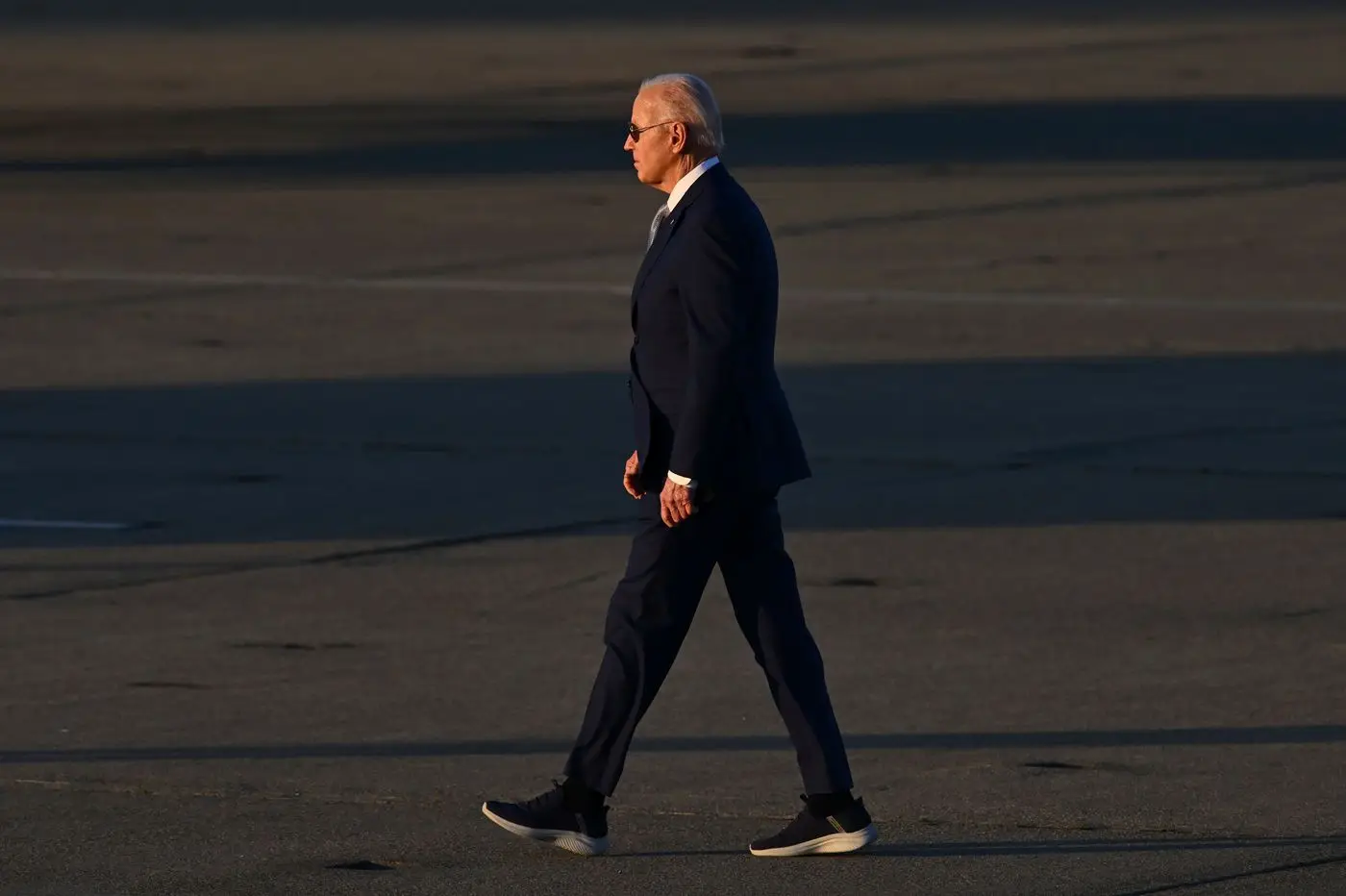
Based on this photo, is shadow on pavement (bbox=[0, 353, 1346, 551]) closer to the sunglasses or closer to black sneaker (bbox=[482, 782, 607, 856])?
black sneaker (bbox=[482, 782, 607, 856])

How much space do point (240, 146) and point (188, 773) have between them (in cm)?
1980

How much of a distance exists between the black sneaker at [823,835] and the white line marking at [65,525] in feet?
14.4

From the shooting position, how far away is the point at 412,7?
4359cm

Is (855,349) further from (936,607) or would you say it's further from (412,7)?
(412,7)

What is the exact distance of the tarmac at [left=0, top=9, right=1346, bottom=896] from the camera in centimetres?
617

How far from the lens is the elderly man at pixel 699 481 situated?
18.8 ft

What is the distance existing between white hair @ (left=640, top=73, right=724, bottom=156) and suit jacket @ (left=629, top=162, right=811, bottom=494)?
6cm

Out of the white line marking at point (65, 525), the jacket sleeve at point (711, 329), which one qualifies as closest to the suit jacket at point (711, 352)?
the jacket sleeve at point (711, 329)

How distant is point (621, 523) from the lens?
988 cm

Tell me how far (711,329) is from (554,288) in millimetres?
10845

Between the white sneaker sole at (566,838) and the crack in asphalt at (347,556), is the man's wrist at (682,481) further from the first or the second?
the crack in asphalt at (347,556)

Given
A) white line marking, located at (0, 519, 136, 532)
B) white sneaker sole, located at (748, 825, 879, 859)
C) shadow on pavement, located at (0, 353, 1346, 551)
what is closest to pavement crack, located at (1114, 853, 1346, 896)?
white sneaker sole, located at (748, 825, 879, 859)

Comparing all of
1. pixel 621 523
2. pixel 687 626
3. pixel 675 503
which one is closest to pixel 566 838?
pixel 687 626

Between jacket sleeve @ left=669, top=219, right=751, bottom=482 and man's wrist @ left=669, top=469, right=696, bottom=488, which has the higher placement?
jacket sleeve @ left=669, top=219, right=751, bottom=482
